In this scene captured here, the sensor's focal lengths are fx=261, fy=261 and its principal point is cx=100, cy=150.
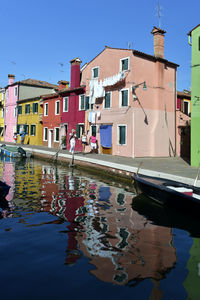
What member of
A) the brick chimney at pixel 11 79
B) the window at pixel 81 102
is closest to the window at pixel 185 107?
the window at pixel 81 102

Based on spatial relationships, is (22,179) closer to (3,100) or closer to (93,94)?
(93,94)

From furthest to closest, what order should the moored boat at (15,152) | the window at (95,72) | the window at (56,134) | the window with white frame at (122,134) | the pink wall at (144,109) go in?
the window at (56,134)
the moored boat at (15,152)
the window at (95,72)
the window with white frame at (122,134)
the pink wall at (144,109)

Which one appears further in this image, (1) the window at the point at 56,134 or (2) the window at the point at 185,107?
(1) the window at the point at 56,134

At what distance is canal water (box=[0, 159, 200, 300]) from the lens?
146 inches

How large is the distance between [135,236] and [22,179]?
29.0 ft

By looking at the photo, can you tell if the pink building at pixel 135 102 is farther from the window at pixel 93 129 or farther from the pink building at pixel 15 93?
the pink building at pixel 15 93

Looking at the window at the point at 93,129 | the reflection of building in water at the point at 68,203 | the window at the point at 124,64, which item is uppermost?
the window at the point at 124,64

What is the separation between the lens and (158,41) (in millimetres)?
19922

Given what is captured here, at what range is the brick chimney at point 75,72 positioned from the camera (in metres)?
24.5

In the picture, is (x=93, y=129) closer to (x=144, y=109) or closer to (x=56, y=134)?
(x=144, y=109)

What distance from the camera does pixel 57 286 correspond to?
374 centimetres

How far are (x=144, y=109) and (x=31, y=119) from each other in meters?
17.8

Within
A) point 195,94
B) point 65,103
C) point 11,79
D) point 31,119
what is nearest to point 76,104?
point 65,103

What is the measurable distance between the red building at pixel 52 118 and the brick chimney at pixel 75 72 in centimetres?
300
